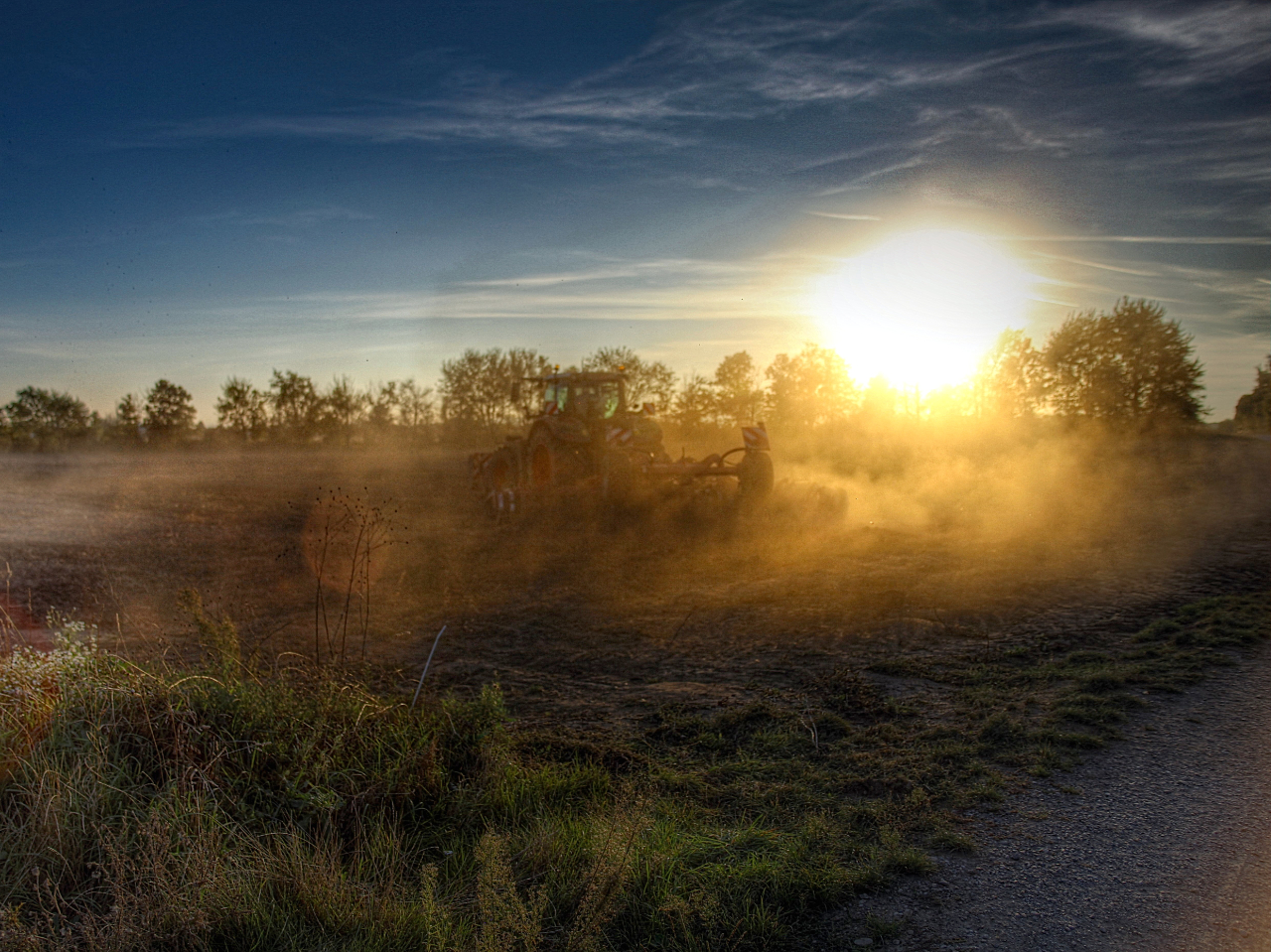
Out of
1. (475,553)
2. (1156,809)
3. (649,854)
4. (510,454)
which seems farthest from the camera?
(510,454)

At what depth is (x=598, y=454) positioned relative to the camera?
1516cm

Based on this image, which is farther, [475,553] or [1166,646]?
[475,553]

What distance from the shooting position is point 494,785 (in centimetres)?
454

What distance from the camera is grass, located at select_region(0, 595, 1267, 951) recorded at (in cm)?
326

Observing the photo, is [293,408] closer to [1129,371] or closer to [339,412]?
[339,412]

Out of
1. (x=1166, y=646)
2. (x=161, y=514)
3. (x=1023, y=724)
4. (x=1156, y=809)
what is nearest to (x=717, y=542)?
(x=1166, y=646)

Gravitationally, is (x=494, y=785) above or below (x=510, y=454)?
below

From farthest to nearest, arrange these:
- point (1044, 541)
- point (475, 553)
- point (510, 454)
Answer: point (510, 454) < point (475, 553) < point (1044, 541)

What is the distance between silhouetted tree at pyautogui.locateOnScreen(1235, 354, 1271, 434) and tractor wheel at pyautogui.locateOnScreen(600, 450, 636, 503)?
1929 cm

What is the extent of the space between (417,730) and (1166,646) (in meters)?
6.05

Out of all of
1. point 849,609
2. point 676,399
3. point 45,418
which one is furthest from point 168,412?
point 849,609

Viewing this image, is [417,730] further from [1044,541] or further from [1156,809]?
[1044,541]

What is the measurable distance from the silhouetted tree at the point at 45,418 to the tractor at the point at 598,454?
1320 inches

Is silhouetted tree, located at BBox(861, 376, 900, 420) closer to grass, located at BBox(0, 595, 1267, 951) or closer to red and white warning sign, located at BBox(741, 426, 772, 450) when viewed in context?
red and white warning sign, located at BBox(741, 426, 772, 450)
